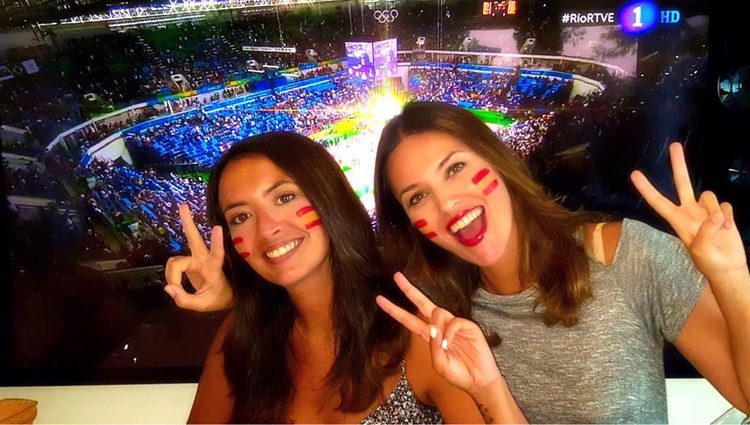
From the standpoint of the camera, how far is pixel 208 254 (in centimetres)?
138

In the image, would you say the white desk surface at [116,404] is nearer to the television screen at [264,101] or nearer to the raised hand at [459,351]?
the television screen at [264,101]

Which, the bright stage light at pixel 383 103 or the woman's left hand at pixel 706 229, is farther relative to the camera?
the bright stage light at pixel 383 103

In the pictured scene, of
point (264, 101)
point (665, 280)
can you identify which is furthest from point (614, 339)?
point (264, 101)

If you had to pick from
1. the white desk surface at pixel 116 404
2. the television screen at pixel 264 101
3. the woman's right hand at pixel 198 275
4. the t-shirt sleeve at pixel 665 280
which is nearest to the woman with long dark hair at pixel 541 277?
the t-shirt sleeve at pixel 665 280

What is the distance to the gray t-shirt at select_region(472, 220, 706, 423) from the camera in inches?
46.7

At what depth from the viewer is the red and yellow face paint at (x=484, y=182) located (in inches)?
47.5

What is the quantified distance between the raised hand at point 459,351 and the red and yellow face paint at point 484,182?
26 cm

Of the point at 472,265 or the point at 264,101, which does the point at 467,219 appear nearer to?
the point at 472,265

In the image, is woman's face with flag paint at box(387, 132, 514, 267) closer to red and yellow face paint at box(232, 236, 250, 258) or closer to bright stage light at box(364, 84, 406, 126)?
bright stage light at box(364, 84, 406, 126)

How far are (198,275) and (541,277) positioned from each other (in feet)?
2.62

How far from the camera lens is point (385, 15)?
4.40 feet

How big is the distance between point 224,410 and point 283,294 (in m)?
0.33

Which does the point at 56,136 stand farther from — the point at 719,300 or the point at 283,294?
the point at 719,300

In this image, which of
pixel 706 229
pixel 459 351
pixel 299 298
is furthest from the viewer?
pixel 299 298
